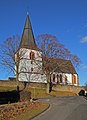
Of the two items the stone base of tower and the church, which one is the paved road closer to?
the church

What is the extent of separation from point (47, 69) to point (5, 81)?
1136 centimetres

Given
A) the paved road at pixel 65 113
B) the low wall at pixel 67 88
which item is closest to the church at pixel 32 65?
the low wall at pixel 67 88

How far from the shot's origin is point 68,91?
7475 centimetres

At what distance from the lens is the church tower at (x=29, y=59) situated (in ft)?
222

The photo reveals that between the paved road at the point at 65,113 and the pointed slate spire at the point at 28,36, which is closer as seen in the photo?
the paved road at the point at 65,113

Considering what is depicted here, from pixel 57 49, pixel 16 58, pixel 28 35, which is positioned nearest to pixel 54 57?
pixel 57 49

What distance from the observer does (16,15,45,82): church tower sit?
67.6 metres

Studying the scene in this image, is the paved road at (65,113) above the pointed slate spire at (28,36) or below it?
below

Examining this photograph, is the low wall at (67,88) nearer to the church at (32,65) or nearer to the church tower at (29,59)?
the church at (32,65)

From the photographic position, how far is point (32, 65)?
7494 cm

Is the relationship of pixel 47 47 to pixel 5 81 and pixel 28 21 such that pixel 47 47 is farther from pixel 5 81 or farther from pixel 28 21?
pixel 28 21

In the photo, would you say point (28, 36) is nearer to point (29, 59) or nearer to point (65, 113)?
point (29, 59)

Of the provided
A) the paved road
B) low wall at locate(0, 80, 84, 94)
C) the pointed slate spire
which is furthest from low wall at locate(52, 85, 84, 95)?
the paved road

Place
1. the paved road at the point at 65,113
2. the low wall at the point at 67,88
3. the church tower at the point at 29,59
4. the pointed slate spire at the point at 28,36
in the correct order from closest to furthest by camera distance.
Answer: the paved road at the point at 65,113
the church tower at the point at 29,59
the low wall at the point at 67,88
the pointed slate spire at the point at 28,36
